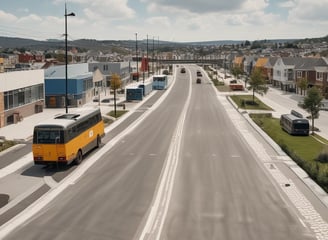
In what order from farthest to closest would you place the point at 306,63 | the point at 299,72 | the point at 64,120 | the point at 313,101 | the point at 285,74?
the point at 285,74, the point at 306,63, the point at 299,72, the point at 313,101, the point at 64,120

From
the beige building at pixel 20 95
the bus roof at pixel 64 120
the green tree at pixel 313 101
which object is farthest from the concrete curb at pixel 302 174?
the beige building at pixel 20 95

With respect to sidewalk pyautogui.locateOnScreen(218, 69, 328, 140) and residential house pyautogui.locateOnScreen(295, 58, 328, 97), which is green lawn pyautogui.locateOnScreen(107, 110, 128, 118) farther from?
residential house pyautogui.locateOnScreen(295, 58, 328, 97)

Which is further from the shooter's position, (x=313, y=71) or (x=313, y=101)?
(x=313, y=71)

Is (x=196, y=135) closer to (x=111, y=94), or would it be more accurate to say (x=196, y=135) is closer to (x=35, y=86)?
(x=35, y=86)

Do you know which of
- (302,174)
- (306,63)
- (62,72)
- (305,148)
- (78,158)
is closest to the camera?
(302,174)

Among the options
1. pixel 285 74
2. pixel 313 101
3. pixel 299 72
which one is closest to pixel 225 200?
pixel 313 101

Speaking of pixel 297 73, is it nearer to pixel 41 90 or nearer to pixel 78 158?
pixel 41 90
